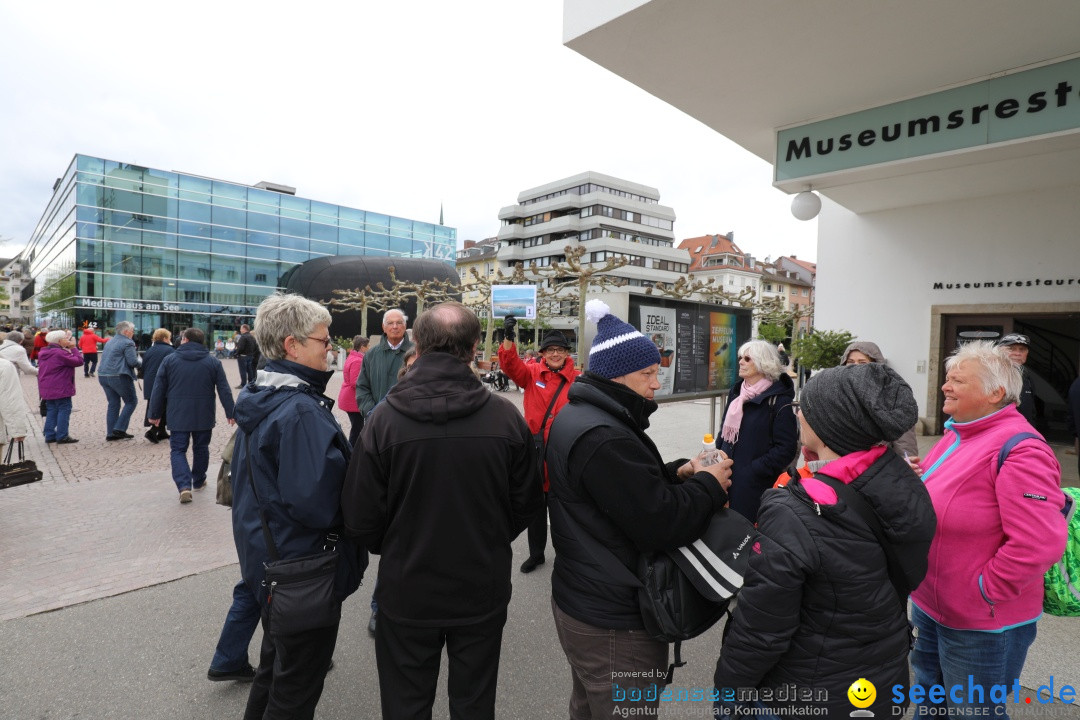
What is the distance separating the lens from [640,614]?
186cm

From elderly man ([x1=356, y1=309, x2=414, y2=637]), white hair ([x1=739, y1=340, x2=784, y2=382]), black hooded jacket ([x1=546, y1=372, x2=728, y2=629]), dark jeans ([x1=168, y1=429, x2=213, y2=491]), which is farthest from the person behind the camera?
dark jeans ([x1=168, y1=429, x2=213, y2=491])

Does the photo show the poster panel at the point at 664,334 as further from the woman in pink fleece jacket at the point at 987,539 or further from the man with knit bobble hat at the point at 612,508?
the man with knit bobble hat at the point at 612,508

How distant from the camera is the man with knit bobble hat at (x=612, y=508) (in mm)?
1739

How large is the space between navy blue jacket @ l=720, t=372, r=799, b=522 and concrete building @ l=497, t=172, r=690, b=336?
207ft

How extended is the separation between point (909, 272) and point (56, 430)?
14.2m

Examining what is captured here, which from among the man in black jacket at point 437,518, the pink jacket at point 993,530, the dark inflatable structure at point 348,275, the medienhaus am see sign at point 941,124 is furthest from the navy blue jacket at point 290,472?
the dark inflatable structure at point 348,275

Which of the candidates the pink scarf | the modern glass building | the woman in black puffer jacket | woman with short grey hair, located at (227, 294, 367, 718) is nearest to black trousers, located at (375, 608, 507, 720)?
woman with short grey hair, located at (227, 294, 367, 718)

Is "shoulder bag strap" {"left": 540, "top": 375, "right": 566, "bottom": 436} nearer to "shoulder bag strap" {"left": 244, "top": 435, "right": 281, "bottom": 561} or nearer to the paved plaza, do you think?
the paved plaza

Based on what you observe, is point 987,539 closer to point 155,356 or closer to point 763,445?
point 763,445

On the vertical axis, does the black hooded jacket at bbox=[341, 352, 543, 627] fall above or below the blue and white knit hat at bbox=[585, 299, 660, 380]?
below

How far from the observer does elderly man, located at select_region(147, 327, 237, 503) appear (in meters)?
5.85

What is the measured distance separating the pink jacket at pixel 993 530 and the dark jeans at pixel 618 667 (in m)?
1.10

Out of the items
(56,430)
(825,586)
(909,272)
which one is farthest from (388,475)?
(56,430)

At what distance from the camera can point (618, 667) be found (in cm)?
188
